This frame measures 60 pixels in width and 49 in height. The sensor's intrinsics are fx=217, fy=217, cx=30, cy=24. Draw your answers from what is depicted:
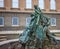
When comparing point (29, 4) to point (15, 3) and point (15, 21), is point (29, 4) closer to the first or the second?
point (15, 3)

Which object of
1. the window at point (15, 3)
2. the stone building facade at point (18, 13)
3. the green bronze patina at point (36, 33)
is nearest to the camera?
the green bronze patina at point (36, 33)

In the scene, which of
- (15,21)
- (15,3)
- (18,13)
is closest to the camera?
(18,13)

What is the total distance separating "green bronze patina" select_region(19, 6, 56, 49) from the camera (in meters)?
9.98

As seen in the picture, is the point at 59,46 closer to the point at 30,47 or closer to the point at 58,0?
the point at 30,47

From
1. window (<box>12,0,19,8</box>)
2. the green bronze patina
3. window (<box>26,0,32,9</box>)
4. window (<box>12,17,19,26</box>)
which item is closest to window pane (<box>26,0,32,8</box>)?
window (<box>26,0,32,9</box>)

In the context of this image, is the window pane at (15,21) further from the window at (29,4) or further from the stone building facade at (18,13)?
the window at (29,4)

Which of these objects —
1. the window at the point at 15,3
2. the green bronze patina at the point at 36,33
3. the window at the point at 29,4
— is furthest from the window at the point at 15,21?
the green bronze patina at the point at 36,33

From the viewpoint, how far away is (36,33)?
1012 cm

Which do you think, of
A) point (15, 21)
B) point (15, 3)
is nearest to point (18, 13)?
point (15, 21)

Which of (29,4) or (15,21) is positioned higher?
(29,4)

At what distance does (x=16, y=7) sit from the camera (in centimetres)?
2561

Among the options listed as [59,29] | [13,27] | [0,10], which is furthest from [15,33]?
[59,29]

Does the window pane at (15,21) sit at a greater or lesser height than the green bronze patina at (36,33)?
greater

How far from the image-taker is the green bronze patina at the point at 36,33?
998 cm
